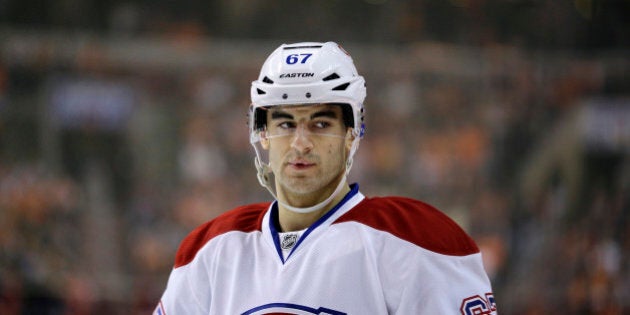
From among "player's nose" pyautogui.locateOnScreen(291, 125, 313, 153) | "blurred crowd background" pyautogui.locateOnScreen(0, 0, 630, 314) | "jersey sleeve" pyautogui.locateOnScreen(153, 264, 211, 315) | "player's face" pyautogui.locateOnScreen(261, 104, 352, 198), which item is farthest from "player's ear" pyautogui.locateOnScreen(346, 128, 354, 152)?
"blurred crowd background" pyautogui.locateOnScreen(0, 0, 630, 314)

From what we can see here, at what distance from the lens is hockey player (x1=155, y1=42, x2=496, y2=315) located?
5.71 ft

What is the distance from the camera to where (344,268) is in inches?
69.6

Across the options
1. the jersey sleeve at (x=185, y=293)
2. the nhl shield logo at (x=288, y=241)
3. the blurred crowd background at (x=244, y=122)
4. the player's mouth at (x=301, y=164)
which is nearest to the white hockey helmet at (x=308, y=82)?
the player's mouth at (x=301, y=164)

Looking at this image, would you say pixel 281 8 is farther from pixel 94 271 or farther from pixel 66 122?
pixel 94 271

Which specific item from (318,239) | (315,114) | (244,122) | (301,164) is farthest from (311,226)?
(244,122)

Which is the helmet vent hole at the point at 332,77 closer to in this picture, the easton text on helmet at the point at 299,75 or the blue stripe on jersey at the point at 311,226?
the easton text on helmet at the point at 299,75

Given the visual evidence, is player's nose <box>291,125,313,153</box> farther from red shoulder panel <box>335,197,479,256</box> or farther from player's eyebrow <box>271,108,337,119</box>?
red shoulder panel <box>335,197,479,256</box>

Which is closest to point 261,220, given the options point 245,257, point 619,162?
point 245,257

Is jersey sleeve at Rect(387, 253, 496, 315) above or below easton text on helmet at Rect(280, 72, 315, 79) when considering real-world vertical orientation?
below

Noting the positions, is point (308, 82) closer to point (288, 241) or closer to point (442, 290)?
point (288, 241)

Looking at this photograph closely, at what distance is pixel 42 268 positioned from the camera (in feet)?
19.6

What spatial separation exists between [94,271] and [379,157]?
255 centimetres

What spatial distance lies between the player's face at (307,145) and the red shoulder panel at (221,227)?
16cm

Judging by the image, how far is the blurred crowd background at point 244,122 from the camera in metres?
6.34
